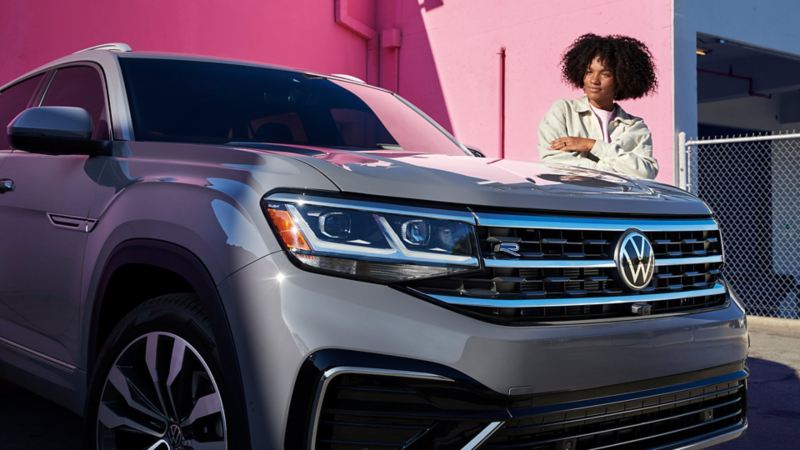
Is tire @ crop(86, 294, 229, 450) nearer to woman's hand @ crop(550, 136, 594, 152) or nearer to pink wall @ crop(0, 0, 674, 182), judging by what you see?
woman's hand @ crop(550, 136, 594, 152)

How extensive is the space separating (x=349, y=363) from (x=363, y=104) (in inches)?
83.7

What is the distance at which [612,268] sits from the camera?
228 cm

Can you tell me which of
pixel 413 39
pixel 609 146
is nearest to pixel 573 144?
pixel 609 146

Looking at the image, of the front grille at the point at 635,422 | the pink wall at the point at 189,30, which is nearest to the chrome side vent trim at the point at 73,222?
the front grille at the point at 635,422

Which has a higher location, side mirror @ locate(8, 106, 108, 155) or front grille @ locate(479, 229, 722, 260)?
side mirror @ locate(8, 106, 108, 155)

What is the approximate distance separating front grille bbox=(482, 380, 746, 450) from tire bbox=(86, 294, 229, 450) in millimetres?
750

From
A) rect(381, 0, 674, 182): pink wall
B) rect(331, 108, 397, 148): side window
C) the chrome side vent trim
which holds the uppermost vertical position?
rect(381, 0, 674, 182): pink wall

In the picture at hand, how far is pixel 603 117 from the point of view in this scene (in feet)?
14.9

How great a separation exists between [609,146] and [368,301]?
256 cm

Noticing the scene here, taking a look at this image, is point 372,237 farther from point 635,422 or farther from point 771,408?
point 771,408

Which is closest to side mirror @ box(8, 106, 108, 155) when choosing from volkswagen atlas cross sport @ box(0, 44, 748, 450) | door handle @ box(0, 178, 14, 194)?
volkswagen atlas cross sport @ box(0, 44, 748, 450)

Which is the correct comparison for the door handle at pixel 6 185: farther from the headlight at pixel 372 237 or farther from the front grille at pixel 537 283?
the front grille at pixel 537 283

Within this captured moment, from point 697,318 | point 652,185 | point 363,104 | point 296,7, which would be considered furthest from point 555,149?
point 296,7

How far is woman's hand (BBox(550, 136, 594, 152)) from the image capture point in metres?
4.17
